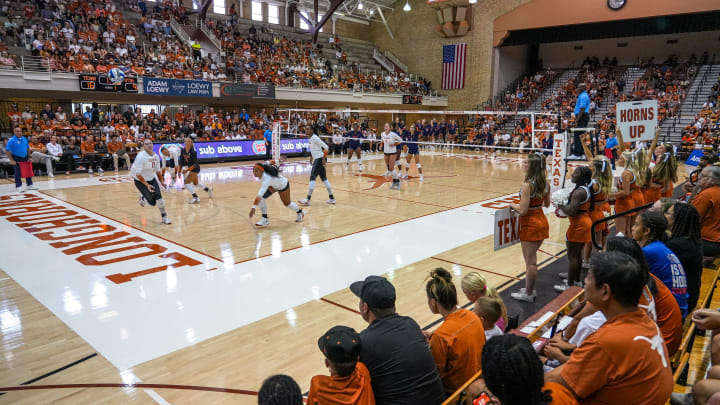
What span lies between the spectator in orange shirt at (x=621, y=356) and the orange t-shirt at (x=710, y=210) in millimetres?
3830

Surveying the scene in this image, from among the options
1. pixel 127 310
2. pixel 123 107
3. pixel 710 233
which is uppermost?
pixel 123 107

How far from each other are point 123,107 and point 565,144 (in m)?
23.6

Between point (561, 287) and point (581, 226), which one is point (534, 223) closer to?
point (581, 226)

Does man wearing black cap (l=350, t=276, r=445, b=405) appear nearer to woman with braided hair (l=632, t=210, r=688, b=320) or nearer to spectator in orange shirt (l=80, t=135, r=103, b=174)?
woman with braided hair (l=632, t=210, r=688, b=320)

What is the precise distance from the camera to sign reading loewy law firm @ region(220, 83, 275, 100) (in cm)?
2281

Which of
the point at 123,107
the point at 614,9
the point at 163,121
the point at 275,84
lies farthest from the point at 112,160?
the point at 614,9

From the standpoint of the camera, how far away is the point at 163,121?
2023 centimetres

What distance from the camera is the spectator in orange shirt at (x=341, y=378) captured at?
2.09 metres

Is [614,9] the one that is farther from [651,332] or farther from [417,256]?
[651,332]

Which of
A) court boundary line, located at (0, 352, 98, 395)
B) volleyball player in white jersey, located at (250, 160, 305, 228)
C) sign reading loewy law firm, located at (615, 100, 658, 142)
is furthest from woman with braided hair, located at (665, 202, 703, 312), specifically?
volleyball player in white jersey, located at (250, 160, 305, 228)

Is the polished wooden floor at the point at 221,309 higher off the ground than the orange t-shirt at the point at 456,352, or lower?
lower

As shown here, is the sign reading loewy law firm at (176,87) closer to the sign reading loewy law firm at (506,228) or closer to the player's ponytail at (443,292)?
the sign reading loewy law firm at (506,228)

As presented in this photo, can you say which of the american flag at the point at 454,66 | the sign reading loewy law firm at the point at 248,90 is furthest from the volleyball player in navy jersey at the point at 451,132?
the sign reading loewy law firm at the point at 248,90

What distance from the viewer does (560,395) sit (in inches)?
70.3
